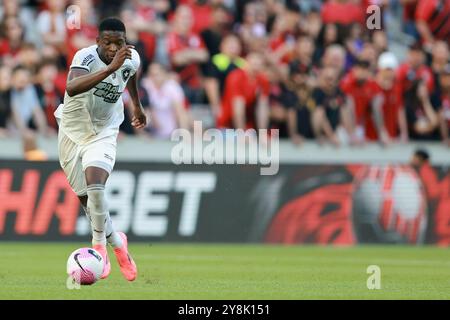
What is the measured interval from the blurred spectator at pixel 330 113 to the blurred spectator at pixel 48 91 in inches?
180

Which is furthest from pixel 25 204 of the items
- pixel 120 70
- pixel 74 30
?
pixel 120 70

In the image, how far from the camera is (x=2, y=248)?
57.2 feet

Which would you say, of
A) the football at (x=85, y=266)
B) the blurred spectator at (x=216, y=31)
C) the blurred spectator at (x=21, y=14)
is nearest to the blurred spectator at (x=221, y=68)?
the blurred spectator at (x=216, y=31)

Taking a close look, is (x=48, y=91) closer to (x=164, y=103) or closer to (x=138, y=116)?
(x=164, y=103)

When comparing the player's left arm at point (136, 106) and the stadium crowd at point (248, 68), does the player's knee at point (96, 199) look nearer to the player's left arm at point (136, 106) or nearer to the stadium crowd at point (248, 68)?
the player's left arm at point (136, 106)

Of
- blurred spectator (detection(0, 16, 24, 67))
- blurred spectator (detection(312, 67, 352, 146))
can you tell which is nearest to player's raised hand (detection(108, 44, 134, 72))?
blurred spectator (detection(0, 16, 24, 67))

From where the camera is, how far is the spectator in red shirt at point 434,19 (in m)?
23.8

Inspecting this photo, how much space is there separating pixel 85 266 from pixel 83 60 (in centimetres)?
194

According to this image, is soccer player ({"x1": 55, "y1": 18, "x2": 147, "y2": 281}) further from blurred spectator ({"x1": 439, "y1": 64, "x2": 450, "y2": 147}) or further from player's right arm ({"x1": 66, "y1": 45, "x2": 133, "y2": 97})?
blurred spectator ({"x1": 439, "y1": 64, "x2": 450, "y2": 147})

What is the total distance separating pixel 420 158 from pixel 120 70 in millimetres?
10216

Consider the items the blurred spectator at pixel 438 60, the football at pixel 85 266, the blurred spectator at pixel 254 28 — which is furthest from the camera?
the blurred spectator at pixel 438 60

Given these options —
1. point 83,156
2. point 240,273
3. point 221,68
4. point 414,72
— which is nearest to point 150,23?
point 221,68
